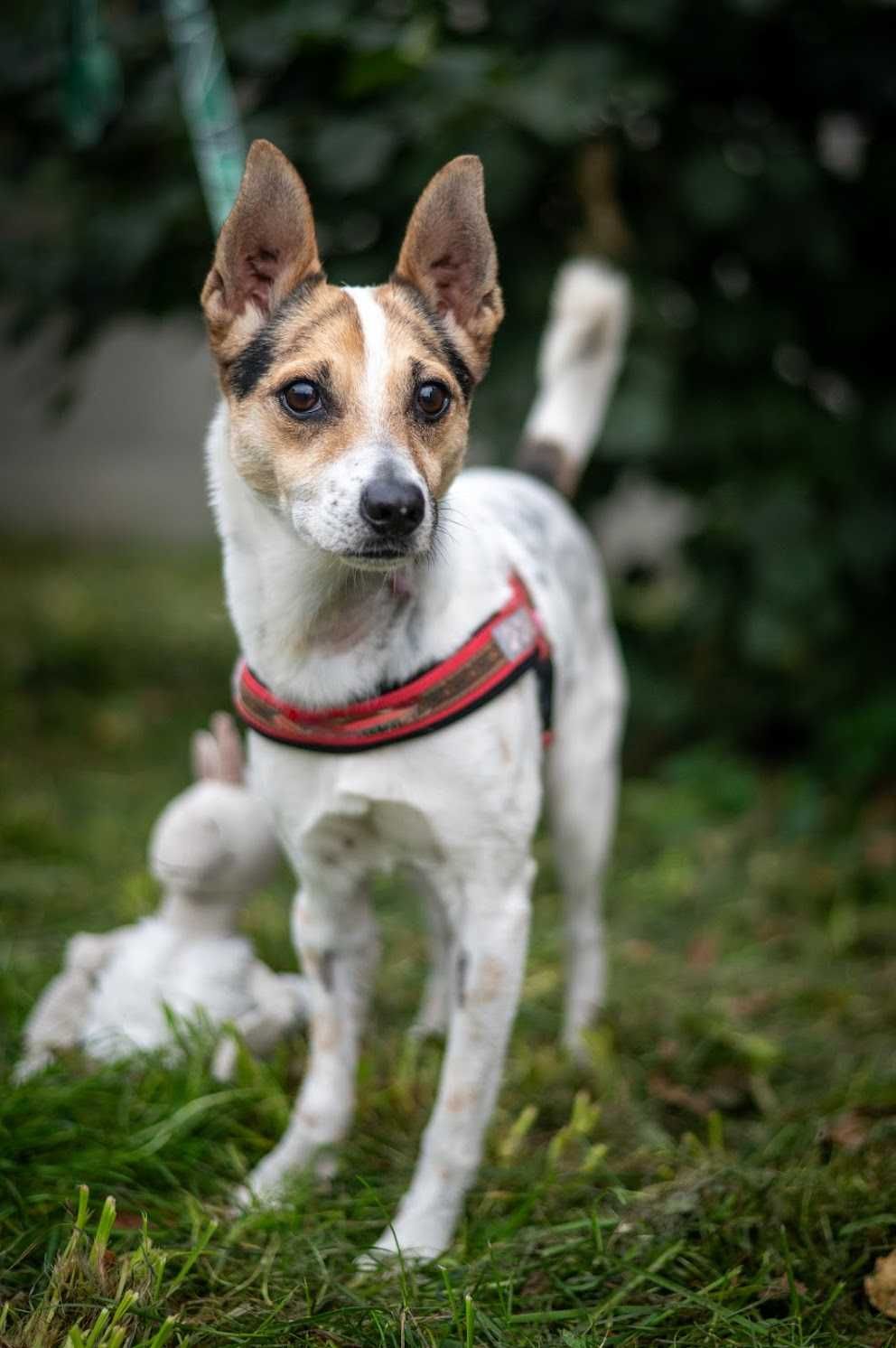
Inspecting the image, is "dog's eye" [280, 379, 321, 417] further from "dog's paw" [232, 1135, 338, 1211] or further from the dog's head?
"dog's paw" [232, 1135, 338, 1211]

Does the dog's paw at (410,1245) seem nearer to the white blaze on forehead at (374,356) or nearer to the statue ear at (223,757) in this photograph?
the statue ear at (223,757)

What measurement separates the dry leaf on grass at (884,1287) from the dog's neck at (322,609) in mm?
1299

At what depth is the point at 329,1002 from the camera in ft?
8.44

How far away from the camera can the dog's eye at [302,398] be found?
7.04 ft

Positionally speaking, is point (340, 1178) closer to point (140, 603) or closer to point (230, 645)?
point (230, 645)

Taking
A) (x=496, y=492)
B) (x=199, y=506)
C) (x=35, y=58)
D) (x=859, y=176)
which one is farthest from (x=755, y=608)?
(x=199, y=506)

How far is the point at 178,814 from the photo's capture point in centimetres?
272

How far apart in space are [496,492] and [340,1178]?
1.54 meters

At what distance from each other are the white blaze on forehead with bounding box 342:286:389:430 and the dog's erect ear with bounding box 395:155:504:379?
153mm

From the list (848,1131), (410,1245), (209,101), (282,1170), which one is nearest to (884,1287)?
(848,1131)

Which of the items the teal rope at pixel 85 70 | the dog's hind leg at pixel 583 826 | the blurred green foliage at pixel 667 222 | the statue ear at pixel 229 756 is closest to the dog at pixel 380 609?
the statue ear at pixel 229 756

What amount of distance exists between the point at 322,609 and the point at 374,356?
0.46 metres

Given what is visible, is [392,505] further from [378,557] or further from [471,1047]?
[471,1047]

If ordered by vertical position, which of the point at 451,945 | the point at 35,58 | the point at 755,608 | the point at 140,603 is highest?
the point at 35,58
